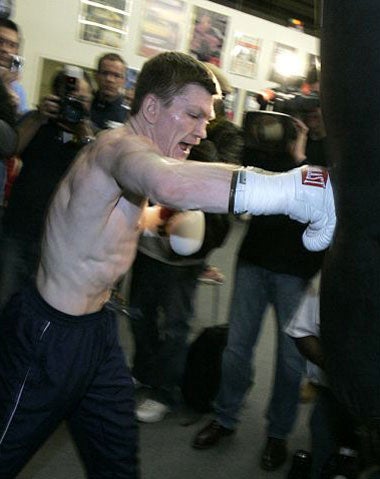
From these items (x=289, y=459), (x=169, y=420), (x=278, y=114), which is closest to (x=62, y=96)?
(x=278, y=114)

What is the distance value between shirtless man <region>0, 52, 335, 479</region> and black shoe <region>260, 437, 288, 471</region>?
102 centimetres

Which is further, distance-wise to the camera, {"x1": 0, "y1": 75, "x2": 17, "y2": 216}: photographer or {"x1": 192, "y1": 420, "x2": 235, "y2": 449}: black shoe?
{"x1": 192, "y1": 420, "x2": 235, "y2": 449}: black shoe

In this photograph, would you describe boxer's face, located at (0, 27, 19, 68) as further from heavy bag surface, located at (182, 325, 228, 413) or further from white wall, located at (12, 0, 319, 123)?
white wall, located at (12, 0, 319, 123)

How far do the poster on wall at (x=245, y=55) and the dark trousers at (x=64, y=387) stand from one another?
541cm

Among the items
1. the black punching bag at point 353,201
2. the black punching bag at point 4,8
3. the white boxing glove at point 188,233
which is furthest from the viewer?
the black punching bag at point 4,8

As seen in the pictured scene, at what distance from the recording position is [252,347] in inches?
98.5

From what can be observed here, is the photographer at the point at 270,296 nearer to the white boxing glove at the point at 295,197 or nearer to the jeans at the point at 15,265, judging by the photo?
the jeans at the point at 15,265

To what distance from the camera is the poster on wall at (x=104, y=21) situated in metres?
5.18

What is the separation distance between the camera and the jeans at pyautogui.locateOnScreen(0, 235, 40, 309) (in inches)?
95.2

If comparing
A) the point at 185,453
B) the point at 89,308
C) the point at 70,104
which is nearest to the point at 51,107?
the point at 70,104

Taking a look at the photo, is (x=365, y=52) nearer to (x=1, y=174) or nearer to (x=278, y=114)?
(x=278, y=114)

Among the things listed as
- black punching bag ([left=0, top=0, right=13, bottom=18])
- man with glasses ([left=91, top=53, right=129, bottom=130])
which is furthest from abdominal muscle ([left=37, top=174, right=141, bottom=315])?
black punching bag ([left=0, top=0, right=13, bottom=18])

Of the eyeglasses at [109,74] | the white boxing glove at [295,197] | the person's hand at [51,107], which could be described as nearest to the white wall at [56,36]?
the eyeglasses at [109,74]

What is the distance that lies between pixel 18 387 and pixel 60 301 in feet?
0.74
